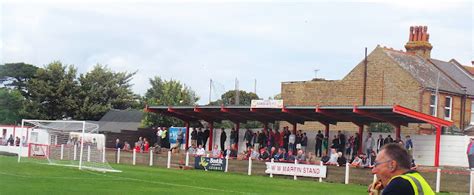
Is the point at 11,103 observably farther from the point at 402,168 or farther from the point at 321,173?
the point at 402,168

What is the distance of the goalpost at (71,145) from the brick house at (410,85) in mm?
21051


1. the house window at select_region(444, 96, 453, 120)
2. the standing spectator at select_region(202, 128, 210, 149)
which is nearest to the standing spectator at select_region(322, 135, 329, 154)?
the standing spectator at select_region(202, 128, 210, 149)

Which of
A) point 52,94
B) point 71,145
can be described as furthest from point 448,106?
point 52,94

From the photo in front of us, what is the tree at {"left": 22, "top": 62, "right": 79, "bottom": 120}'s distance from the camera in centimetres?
7262

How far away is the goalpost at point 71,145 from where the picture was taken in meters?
34.1

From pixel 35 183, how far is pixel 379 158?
59.3ft

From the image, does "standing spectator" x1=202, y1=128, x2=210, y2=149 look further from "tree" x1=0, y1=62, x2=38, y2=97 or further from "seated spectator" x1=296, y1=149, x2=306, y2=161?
"tree" x1=0, y1=62, x2=38, y2=97

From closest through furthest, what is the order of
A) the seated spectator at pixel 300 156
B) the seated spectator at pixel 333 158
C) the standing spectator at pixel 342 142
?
1. the seated spectator at pixel 333 158
2. the seated spectator at pixel 300 156
3. the standing spectator at pixel 342 142

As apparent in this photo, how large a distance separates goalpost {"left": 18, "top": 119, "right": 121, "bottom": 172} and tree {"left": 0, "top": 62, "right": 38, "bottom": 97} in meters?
55.2

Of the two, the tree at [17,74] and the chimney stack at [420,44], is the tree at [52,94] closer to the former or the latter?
the tree at [17,74]

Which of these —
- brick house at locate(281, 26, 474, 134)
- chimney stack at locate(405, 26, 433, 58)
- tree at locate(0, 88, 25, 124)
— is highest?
chimney stack at locate(405, 26, 433, 58)

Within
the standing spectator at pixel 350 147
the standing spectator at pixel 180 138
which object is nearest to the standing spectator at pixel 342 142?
the standing spectator at pixel 350 147

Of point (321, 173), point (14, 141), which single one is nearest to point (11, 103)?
point (14, 141)

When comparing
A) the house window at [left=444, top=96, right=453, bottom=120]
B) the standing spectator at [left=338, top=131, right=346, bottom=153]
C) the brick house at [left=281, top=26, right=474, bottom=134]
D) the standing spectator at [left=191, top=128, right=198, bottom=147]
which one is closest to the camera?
the standing spectator at [left=338, top=131, right=346, bottom=153]
